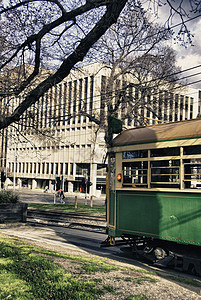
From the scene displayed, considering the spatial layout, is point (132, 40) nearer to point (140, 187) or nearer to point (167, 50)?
point (167, 50)

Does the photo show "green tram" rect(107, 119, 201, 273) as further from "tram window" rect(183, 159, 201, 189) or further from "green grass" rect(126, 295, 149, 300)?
"green grass" rect(126, 295, 149, 300)

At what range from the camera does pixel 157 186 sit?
849cm

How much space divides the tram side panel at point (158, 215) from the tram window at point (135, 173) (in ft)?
0.87

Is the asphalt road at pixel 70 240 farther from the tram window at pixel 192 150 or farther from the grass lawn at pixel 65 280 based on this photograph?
the tram window at pixel 192 150

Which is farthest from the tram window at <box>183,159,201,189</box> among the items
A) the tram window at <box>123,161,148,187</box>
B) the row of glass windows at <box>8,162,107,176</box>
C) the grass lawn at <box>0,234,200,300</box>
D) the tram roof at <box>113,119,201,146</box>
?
the row of glass windows at <box>8,162,107,176</box>

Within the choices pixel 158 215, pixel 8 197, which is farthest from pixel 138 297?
pixel 8 197

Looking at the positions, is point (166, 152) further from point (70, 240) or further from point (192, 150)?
point (70, 240)

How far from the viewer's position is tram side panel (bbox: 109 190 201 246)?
7609 millimetres

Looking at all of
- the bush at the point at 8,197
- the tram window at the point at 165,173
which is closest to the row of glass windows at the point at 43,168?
the bush at the point at 8,197

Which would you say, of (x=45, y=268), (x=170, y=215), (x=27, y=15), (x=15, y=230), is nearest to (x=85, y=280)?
(x=45, y=268)

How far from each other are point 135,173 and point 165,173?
3.37 ft

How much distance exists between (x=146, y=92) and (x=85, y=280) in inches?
762

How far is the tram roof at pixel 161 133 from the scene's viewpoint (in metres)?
8.08

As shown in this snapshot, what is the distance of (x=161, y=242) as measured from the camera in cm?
876
